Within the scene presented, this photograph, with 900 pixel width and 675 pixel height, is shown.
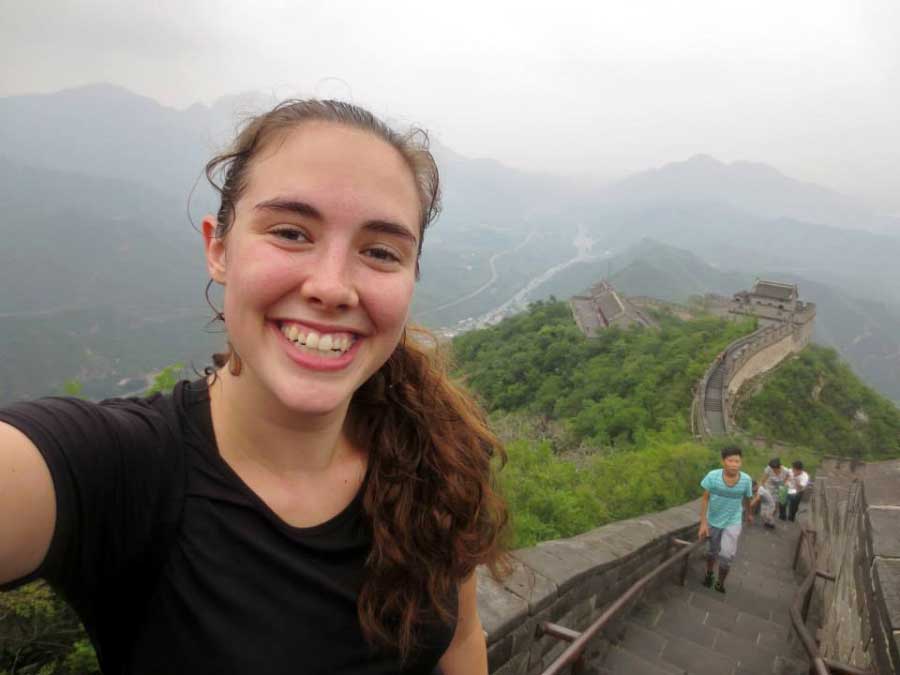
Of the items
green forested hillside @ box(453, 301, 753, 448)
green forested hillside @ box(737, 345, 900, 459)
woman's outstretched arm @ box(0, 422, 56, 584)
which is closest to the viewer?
woman's outstretched arm @ box(0, 422, 56, 584)

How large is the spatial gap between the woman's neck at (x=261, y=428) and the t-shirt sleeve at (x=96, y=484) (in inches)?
6.1

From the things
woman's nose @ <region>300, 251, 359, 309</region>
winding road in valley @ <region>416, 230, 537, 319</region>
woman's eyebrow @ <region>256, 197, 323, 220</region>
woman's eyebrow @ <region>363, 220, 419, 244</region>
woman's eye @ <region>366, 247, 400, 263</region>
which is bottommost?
winding road in valley @ <region>416, 230, 537, 319</region>

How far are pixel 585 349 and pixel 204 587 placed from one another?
1285 inches

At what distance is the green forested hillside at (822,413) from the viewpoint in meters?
24.2

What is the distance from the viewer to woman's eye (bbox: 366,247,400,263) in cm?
115

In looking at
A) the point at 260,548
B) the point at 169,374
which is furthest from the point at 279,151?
the point at 169,374

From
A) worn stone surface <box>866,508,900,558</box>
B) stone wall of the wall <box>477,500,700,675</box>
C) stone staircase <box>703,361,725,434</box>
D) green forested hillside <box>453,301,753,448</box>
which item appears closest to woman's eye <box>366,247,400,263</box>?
stone wall of the wall <box>477,500,700,675</box>

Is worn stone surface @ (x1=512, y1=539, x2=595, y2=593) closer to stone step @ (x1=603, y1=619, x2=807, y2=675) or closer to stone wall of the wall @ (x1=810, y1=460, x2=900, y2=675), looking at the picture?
stone step @ (x1=603, y1=619, x2=807, y2=675)

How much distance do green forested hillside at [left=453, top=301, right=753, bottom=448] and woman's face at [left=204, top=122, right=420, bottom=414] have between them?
17.1 m

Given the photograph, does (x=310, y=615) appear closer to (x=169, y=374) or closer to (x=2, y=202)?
(x=169, y=374)

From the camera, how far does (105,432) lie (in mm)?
897

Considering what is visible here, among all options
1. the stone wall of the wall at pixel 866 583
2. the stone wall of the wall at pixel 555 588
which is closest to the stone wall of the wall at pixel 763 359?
the stone wall of the wall at pixel 866 583

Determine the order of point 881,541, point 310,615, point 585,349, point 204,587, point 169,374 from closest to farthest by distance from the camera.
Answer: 1. point 204,587
2. point 310,615
3. point 881,541
4. point 169,374
5. point 585,349

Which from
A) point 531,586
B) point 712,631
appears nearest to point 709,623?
point 712,631
